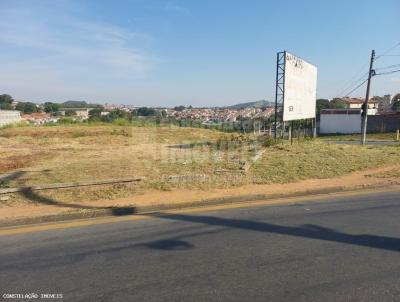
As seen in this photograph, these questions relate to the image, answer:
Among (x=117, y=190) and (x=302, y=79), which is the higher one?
(x=302, y=79)

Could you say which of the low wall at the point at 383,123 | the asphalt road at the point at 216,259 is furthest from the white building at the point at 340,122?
the asphalt road at the point at 216,259

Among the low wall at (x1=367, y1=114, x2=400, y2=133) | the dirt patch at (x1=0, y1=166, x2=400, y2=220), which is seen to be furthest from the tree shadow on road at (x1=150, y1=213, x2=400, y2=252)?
the low wall at (x1=367, y1=114, x2=400, y2=133)

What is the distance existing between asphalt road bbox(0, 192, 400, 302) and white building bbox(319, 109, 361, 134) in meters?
42.9

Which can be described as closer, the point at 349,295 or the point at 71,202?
the point at 349,295

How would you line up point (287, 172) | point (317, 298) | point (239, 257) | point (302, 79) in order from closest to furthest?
1. point (317, 298)
2. point (239, 257)
3. point (287, 172)
4. point (302, 79)

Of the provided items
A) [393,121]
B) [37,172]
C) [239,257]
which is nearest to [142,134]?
[37,172]

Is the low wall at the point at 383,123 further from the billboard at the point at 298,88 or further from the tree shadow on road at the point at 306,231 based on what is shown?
the tree shadow on road at the point at 306,231

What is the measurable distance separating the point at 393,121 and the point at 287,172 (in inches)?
1538

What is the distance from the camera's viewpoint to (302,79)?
691 inches

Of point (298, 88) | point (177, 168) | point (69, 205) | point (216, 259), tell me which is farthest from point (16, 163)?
point (298, 88)

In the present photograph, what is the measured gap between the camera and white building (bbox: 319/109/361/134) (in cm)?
4572

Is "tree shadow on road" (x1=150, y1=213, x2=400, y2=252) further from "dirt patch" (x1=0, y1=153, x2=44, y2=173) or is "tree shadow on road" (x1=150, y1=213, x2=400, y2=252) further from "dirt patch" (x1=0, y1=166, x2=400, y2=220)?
"dirt patch" (x1=0, y1=153, x2=44, y2=173)

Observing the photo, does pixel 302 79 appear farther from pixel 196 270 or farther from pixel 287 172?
pixel 196 270

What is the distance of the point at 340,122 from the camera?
1829 inches
